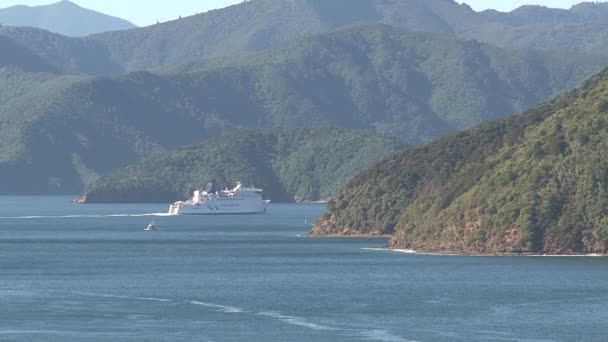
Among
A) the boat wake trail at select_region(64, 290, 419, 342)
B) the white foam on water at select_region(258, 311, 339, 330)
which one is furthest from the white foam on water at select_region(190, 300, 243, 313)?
the white foam on water at select_region(258, 311, 339, 330)

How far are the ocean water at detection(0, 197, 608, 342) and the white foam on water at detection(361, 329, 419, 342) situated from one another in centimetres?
5

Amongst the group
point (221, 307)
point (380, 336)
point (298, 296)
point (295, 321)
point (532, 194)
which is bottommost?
point (380, 336)

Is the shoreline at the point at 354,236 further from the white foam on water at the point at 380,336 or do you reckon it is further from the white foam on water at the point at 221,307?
the white foam on water at the point at 380,336

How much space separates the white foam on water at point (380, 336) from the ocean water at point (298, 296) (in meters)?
0.05

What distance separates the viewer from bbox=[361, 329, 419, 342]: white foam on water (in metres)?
87.8

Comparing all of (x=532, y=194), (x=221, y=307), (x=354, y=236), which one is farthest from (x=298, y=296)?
(x=354, y=236)

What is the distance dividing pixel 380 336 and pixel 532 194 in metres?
52.5

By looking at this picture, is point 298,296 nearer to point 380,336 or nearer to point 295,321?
point 295,321

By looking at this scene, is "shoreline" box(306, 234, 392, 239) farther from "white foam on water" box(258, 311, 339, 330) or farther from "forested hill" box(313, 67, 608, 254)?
"white foam on water" box(258, 311, 339, 330)

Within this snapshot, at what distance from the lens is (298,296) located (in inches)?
4392

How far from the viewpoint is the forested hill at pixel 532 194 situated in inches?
5374

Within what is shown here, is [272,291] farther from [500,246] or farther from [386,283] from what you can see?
[500,246]

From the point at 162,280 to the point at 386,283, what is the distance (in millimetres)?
16079

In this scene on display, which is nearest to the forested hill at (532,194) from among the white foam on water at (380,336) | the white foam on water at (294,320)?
the white foam on water at (294,320)
